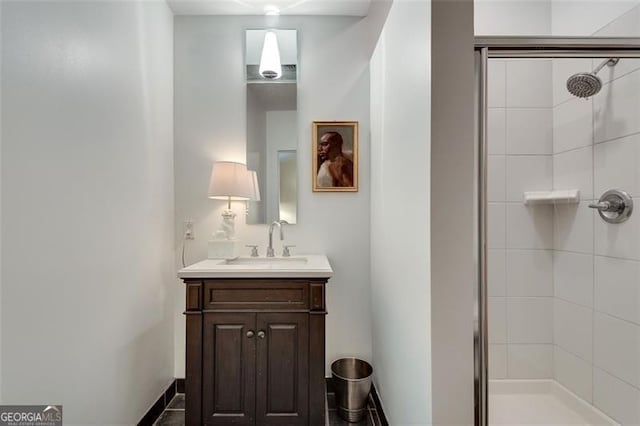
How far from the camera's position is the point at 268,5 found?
82.5 inches

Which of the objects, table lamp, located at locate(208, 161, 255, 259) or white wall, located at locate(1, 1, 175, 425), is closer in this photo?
white wall, located at locate(1, 1, 175, 425)

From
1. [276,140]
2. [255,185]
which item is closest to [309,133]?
[276,140]

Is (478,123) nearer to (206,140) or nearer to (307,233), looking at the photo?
(307,233)

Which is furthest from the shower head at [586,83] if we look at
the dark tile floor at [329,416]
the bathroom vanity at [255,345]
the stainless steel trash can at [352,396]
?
the dark tile floor at [329,416]

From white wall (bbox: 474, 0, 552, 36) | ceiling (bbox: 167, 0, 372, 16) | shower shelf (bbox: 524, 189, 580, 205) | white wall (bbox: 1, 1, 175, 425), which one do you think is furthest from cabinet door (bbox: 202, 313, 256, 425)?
white wall (bbox: 474, 0, 552, 36)

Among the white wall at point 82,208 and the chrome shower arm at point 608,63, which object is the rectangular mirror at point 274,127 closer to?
the white wall at point 82,208

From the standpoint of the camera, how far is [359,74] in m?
2.21

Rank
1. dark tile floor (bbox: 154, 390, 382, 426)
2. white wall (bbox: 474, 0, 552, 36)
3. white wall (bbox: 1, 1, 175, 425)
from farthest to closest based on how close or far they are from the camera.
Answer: white wall (bbox: 474, 0, 552, 36) < dark tile floor (bbox: 154, 390, 382, 426) < white wall (bbox: 1, 1, 175, 425)

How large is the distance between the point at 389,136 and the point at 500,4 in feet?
3.85

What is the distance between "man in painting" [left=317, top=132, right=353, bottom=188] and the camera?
7.17 feet

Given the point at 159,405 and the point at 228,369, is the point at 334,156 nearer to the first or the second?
the point at 228,369

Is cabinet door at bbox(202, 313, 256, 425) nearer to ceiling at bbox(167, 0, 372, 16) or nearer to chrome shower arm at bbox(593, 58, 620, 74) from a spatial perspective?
ceiling at bbox(167, 0, 372, 16)

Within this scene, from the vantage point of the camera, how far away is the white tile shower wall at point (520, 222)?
1894 millimetres

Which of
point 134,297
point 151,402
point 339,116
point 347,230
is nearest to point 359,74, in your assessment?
point 339,116
